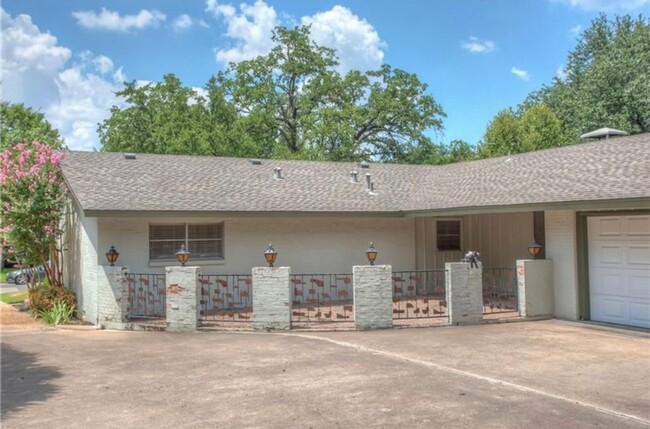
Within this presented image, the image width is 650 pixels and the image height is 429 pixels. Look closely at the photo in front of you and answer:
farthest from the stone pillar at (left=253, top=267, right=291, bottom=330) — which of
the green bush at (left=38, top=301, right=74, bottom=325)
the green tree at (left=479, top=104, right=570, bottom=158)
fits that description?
the green tree at (left=479, top=104, right=570, bottom=158)

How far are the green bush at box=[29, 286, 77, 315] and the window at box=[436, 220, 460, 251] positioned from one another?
10763 millimetres

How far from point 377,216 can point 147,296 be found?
6.60m

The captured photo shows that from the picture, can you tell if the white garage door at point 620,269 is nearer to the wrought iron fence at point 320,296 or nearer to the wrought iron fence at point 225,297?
the wrought iron fence at point 320,296

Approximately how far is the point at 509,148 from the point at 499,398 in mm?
29254

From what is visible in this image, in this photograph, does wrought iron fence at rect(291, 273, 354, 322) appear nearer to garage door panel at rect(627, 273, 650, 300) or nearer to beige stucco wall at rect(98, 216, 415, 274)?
beige stucco wall at rect(98, 216, 415, 274)

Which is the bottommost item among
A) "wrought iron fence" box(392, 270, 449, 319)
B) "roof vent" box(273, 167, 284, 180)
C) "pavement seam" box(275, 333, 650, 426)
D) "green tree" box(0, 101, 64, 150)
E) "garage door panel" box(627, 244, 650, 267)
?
"pavement seam" box(275, 333, 650, 426)

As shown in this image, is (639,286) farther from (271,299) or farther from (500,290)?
(271,299)

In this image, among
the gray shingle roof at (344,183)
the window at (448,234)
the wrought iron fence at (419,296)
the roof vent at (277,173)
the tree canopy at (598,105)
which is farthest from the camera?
the tree canopy at (598,105)

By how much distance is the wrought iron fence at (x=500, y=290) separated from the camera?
1440cm

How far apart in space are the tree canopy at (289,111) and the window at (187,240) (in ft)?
56.8

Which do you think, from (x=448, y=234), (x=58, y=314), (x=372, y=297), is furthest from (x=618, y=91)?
(x=58, y=314)

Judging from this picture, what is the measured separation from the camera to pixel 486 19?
26156mm

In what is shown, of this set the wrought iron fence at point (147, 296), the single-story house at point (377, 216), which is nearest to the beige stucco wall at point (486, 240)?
the single-story house at point (377, 216)

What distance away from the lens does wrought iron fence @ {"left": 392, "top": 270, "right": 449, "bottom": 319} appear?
13102 mm
